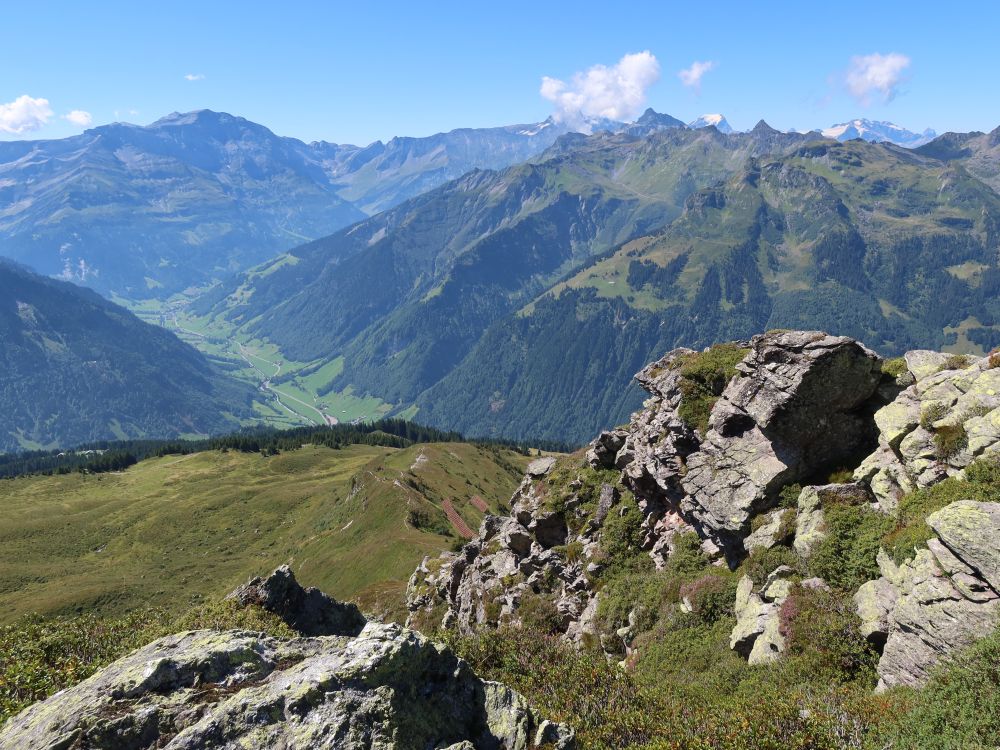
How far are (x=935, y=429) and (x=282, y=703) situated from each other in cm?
3454

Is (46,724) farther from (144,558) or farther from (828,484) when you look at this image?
(144,558)

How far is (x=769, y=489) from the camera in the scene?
38.7 metres

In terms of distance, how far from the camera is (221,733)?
576 inches

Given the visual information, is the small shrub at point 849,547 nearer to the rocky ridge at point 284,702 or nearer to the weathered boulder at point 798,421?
the weathered boulder at point 798,421

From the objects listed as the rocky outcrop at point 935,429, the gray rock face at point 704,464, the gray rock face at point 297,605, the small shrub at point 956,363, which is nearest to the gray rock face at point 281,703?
the gray rock face at point 297,605

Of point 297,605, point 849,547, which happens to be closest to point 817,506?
point 849,547

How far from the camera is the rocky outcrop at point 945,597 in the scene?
2086 centimetres

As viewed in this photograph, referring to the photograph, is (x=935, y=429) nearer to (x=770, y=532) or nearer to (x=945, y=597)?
(x=770, y=532)

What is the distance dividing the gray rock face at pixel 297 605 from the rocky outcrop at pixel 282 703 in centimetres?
1307

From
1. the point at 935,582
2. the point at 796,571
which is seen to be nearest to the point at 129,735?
the point at 935,582

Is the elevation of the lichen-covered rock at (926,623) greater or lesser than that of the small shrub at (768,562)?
greater

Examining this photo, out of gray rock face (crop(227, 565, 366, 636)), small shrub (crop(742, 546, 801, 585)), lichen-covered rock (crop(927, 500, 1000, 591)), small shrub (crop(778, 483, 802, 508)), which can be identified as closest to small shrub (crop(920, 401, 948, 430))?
small shrub (crop(778, 483, 802, 508))

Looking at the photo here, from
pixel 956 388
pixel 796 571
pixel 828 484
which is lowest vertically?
pixel 796 571

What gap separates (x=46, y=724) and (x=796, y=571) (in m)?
34.1
